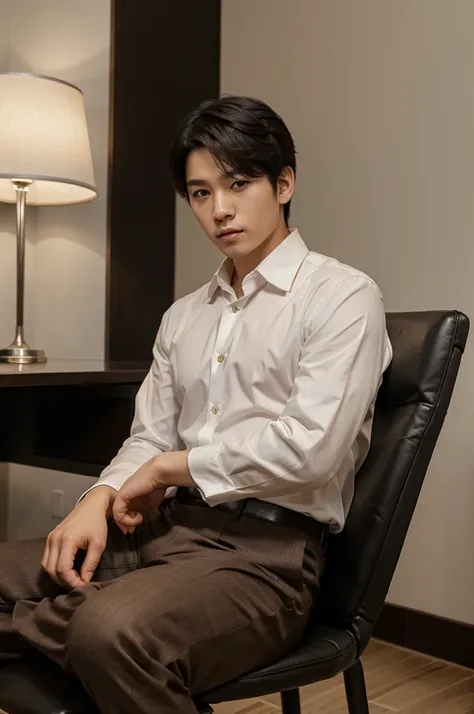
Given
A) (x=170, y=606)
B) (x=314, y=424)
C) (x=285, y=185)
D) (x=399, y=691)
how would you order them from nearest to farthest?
(x=170, y=606) < (x=314, y=424) < (x=285, y=185) < (x=399, y=691)

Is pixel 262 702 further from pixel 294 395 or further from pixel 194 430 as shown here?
pixel 294 395

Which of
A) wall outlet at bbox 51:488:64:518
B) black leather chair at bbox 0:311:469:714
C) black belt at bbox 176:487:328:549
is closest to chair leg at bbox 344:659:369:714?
black leather chair at bbox 0:311:469:714

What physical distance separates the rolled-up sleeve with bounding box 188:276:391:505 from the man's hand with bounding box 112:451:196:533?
27 millimetres

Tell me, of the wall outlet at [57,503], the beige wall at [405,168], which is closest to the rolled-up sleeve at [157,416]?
the beige wall at [405,168]

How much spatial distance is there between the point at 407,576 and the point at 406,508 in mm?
1101

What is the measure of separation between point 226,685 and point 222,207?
2.15ft

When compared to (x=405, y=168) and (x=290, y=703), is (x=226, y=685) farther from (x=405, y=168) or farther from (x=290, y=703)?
(x=405, y=168)

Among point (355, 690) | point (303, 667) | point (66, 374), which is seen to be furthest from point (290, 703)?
point (66, 374)

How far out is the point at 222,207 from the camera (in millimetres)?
1259

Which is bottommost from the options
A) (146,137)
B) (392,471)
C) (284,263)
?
(392,471)

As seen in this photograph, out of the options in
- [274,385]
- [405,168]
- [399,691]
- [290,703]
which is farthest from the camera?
[405,168]

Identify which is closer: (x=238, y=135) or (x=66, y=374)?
(x=238, y=135)

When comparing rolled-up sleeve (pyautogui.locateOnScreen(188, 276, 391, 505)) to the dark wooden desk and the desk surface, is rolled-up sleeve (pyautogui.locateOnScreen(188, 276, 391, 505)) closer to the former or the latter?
the desk surface

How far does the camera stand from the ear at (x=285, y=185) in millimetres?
1327
